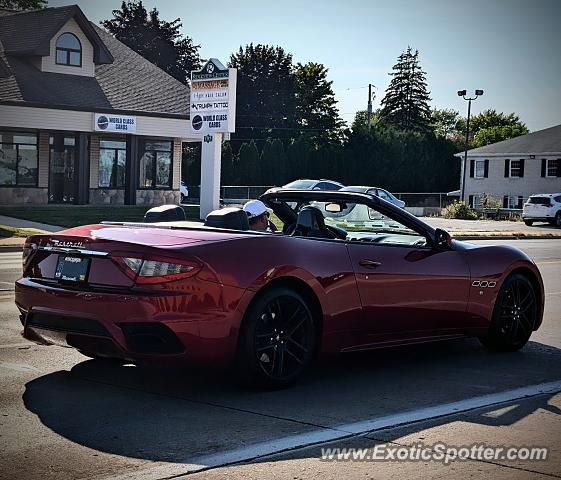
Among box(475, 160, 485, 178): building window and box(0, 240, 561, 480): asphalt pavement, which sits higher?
box(475, 160, 485, 178): building window

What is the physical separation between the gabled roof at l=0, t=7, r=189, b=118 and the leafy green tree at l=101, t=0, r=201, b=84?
31.9 m

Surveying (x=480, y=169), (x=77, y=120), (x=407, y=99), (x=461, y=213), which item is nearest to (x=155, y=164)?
(x=77, y=120)

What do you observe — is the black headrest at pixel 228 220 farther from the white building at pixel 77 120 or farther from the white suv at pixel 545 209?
the white suv at pixel 545 209

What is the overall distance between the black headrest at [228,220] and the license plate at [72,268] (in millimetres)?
1203

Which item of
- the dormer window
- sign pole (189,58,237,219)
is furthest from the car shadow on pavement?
the dormer window

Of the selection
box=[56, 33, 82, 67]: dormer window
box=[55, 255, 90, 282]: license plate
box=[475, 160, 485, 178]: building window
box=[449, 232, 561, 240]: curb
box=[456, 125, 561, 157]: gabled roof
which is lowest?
box=[449, 232, 561, 240]: curb

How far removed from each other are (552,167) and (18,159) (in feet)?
138

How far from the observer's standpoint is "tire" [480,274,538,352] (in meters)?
8.69

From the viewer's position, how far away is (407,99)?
386ft

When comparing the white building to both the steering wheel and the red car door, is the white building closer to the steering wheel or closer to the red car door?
the steering wheel

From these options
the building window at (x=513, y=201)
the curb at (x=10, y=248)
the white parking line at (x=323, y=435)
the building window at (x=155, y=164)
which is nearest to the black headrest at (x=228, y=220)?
the white parking line at (x=323, y=435)

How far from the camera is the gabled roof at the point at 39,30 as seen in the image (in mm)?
40828

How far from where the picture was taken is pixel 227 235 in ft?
22.2

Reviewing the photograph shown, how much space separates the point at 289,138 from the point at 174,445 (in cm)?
8299
